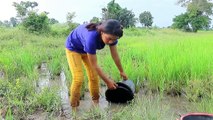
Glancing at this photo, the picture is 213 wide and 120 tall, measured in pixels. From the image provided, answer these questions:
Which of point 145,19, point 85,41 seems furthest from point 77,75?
point 145,19

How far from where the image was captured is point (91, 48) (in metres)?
3.42

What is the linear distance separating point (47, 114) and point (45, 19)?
11.9 m

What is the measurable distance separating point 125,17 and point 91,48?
863 inches

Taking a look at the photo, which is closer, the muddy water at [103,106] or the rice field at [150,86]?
the rice field at [150,86]

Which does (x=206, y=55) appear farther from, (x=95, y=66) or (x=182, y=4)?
(x=182, y=4)

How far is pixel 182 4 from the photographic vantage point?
31.9 meters

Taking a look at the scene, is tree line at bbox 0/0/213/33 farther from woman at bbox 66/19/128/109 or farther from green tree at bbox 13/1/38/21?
woman at bbox 66/19/128/109

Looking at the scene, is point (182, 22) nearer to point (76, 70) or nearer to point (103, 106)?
point (103, 106)

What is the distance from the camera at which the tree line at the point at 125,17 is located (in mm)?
15047

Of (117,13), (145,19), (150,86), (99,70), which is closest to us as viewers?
(99,70)

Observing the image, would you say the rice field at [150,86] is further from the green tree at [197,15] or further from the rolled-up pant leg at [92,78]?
the green tree at [197,15]

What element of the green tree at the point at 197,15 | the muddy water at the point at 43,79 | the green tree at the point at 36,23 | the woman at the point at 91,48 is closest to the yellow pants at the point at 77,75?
the woman at the point at 91,48

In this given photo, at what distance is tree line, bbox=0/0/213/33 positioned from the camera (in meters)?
15.0

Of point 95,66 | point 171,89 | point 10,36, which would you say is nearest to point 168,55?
point 171,89
